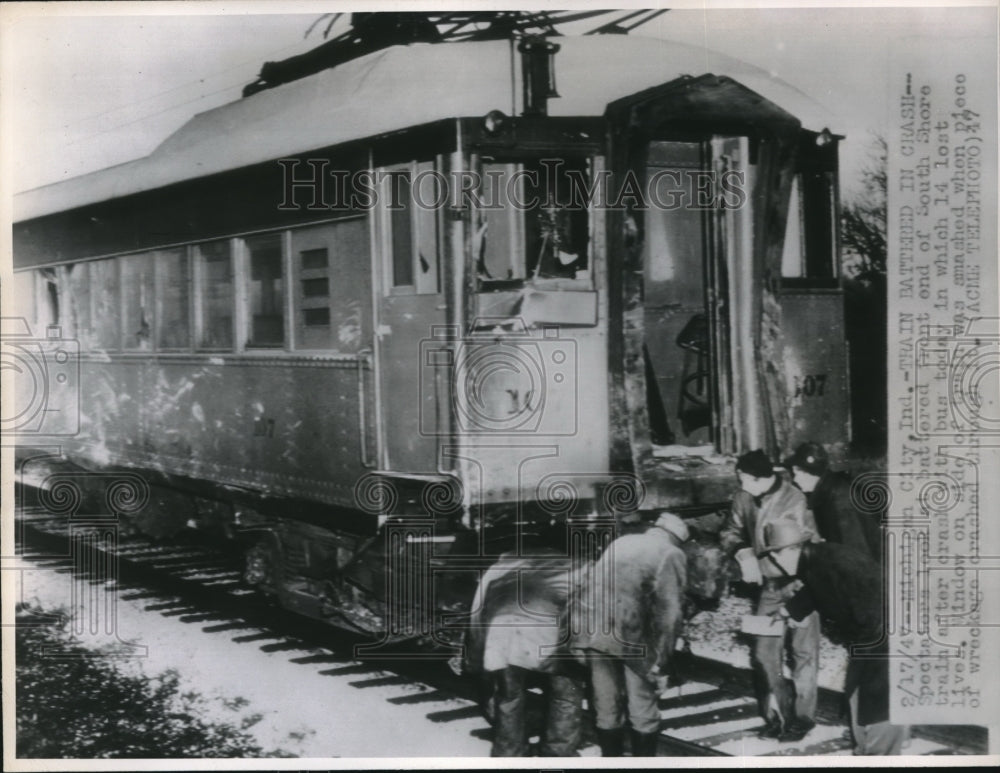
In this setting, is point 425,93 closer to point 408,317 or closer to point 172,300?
point 408,317

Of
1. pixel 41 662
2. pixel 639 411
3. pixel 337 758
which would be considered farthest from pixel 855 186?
pixel 41 662

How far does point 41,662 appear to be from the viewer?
201 inches

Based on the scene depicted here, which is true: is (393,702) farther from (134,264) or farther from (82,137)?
(82,137)

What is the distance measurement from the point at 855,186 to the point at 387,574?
2.64 meters

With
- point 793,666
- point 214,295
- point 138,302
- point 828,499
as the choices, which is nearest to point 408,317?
point 214,295

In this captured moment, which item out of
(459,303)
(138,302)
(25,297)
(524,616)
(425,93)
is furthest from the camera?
(138,302)

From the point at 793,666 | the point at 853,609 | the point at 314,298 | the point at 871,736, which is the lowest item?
the point at 871,736

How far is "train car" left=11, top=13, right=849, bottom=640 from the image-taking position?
177 inches

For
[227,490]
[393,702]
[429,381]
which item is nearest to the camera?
[429,381]

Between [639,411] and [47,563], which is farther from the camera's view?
[47,563]

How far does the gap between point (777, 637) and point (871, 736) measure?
24.4 inches

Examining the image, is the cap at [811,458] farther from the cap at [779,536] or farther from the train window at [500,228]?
the train window at [500,228]

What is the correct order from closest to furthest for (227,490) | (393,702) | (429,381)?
1. (429,381)
2. (393,702)
3. (227,490)

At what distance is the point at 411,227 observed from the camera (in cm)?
454
